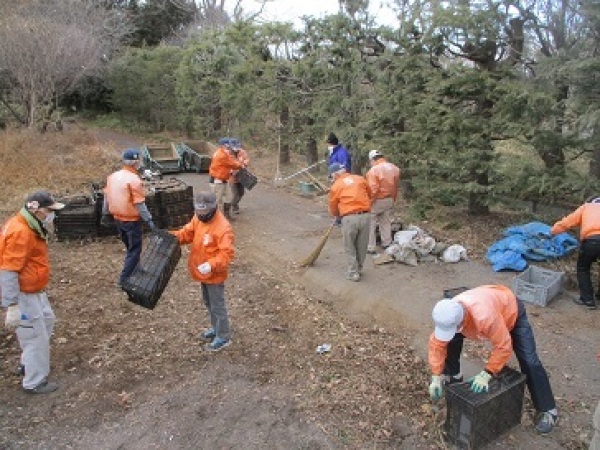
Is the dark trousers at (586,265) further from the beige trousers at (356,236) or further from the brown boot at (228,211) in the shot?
the brown boot at (228,211)

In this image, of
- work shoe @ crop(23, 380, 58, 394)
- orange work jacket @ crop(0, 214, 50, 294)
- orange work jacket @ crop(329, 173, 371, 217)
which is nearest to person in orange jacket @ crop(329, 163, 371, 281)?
orange work jacket @ crop(329, 173, 371, 217)

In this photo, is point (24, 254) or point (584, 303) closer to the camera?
point (24, 254)

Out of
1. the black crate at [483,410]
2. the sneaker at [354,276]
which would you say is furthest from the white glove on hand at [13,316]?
the sneaker at [354,276]

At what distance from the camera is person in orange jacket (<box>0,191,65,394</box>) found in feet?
14.8

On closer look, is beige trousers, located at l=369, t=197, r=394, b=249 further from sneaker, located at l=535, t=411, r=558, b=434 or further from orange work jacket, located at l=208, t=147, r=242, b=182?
sneaker, located at l=535, t=411, r=558, b=434

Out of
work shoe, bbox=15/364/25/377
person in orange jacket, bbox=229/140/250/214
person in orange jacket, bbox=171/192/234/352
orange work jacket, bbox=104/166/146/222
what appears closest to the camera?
person in orange jacket, bbox=171/192/234/352

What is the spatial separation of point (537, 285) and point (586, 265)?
637 mm

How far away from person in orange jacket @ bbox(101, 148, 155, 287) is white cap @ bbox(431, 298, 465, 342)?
4.26m

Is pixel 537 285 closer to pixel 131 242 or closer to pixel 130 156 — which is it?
pixel 131 242

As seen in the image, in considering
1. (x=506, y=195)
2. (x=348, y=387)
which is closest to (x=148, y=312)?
(x=348, y=387)

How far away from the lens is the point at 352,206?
23.7ft

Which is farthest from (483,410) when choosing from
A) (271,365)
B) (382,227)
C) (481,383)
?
(382,227)

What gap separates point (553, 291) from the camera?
670 centimetres

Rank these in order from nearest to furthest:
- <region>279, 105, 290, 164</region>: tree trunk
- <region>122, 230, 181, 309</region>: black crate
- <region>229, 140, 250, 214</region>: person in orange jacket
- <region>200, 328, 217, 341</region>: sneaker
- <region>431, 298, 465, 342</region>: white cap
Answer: <region>431, 298, 465, 342</region>: white cap, <region>122, 230, 181, 309</region>: black crate, <region>200, 328, 217, 341</region>: sneaker, <region>229, 140, 250, 214</region>: person in orange jacket, <region>279, 105, 290, 164</region>: tree trunk
